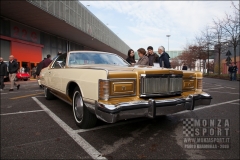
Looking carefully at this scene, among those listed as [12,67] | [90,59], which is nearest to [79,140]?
[90,59]

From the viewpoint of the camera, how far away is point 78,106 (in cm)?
342

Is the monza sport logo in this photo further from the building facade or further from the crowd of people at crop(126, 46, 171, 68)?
the building facade

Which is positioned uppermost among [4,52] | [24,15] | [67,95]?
[24,15]

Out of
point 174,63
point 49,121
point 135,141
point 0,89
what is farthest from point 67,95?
point 174,63

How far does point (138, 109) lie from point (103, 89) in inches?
22.4

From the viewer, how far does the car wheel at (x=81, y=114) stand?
3158 mm

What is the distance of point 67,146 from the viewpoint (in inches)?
105

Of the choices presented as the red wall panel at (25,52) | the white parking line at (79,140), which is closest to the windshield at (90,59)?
the white parking line at (79,140)

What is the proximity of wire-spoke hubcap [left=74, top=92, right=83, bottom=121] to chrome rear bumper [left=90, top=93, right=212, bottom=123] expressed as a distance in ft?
2.57

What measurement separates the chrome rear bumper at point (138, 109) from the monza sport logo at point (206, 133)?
21.2 inches

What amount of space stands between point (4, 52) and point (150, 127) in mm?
18737

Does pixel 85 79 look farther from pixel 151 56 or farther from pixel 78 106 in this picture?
pixel 151 56

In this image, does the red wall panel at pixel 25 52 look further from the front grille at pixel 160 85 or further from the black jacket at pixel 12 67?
the front grille at pixel 160 85

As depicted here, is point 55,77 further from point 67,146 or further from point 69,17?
point 69,17
